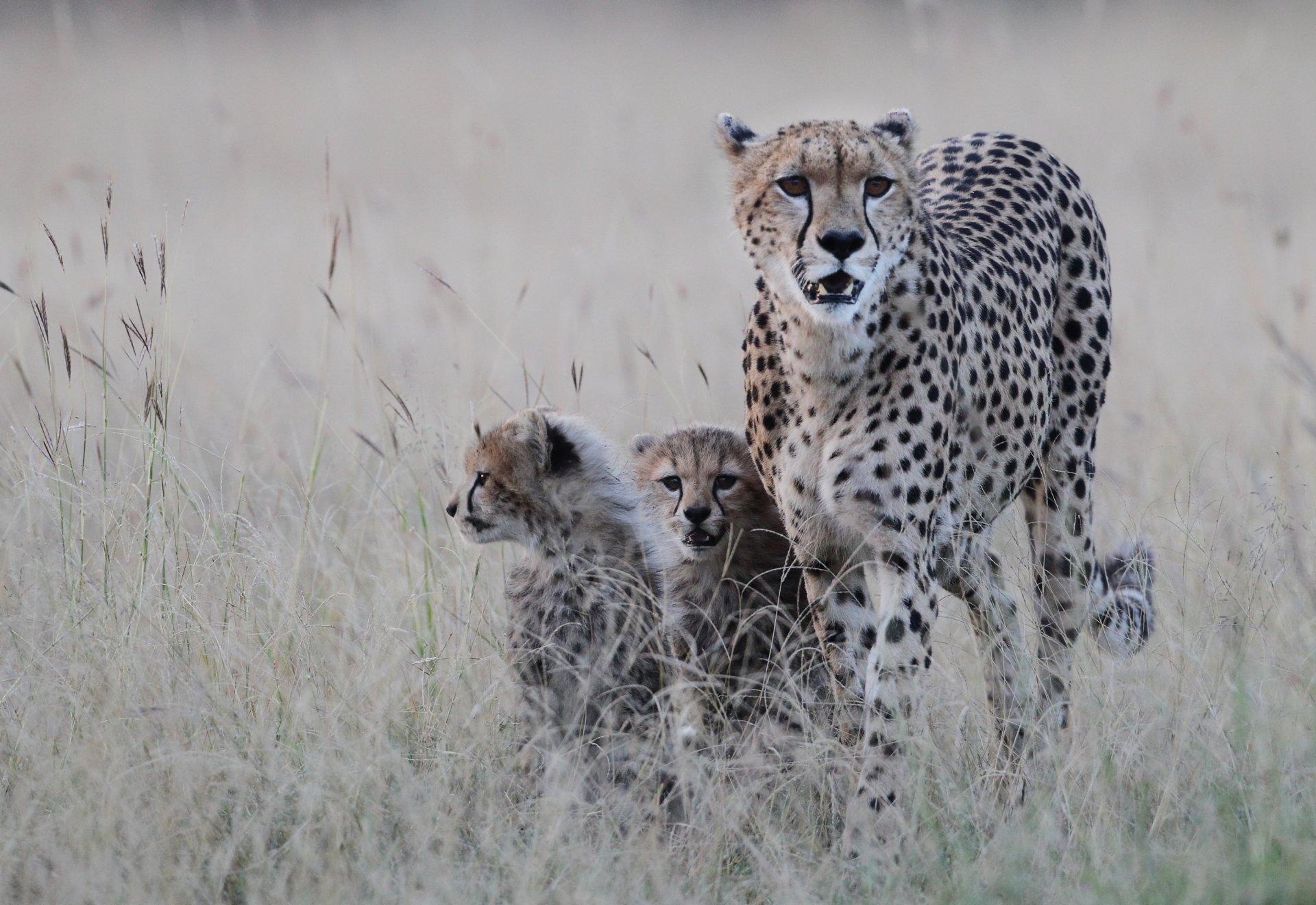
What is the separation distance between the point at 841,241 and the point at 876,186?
0.22 meters

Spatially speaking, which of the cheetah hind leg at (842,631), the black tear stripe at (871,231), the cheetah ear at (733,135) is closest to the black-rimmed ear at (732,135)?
the cheetah ear at (733,135)

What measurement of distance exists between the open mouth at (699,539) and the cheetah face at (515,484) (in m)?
0.30

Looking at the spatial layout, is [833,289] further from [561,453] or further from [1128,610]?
[1128,610]

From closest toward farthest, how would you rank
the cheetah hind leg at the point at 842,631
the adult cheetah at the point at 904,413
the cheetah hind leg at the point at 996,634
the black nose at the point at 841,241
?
the black nose at the point at 841,241, the adult cheetah at the point at 904,413, the cheetah hind leg at the point at 996,634, the cheetah hind leg at the point at 842,631

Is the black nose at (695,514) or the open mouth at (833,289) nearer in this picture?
the open mouth at (833,289)

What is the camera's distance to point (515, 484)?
3.28m

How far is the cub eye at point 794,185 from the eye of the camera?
2959 mm

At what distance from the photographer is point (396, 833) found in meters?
2.63

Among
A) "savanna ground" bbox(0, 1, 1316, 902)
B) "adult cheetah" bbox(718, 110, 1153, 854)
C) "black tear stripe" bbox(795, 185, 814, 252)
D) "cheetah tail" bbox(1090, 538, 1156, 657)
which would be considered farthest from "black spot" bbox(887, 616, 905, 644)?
"black tear stripe" bbox(795, 185, 814, 252)

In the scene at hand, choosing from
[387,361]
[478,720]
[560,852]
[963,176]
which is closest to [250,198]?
[387,361]

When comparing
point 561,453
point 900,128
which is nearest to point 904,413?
point 900,128

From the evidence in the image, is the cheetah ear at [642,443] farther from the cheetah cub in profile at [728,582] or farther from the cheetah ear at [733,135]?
the cheetah ear at [733,135]

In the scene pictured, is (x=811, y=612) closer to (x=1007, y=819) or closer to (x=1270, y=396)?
(x=1007, y=819)

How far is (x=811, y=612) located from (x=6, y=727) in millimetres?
1561
